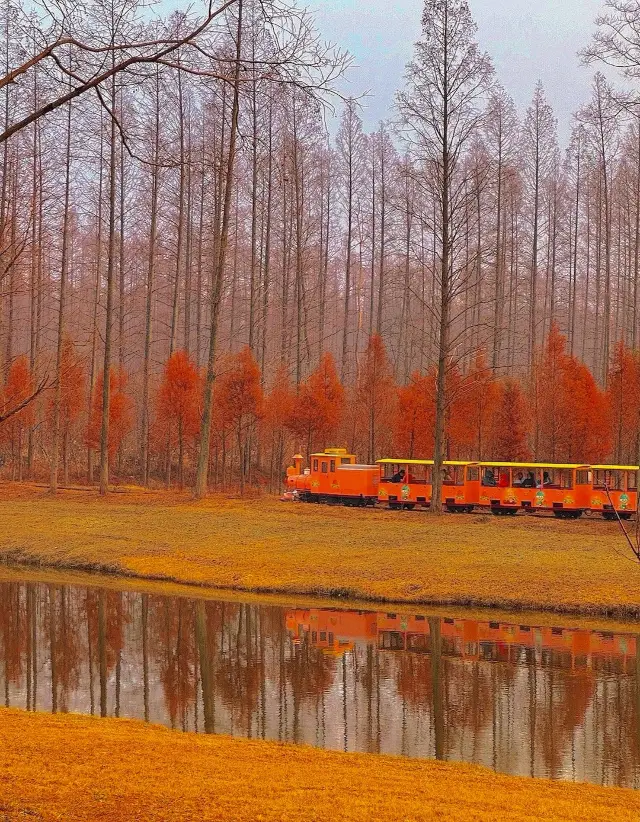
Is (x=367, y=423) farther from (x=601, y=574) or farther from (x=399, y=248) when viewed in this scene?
(x=601, y=574)

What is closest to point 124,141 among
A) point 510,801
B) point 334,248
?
point 510,801

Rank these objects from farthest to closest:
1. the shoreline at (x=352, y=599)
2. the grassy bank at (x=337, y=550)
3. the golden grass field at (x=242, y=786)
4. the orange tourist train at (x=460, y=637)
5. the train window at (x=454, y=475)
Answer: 1. the train window at (x=454, y=475)
2. the grassy bank at (x=337, y=550)
3. the shoreline at (x=352, y=599)
4. the orange tourist train at (x=460, y=637)
5. the golden grass field at (x=242, y=786)

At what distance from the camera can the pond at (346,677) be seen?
11438mm

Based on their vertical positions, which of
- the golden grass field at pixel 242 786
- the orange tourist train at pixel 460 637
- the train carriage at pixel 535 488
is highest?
the train carriage at pixel 535 488

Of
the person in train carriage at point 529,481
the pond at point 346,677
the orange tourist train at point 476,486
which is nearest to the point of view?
the pond at point 346,677

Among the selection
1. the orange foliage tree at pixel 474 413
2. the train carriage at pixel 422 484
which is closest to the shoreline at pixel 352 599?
the train carriage at pixel 422 484

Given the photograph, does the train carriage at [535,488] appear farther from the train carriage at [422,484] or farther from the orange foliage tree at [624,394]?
the orange foliage tree at [624,394]

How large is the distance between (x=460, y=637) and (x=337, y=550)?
26.0 ft

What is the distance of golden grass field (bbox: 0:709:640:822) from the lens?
6.84 m

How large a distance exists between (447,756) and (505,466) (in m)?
24.8

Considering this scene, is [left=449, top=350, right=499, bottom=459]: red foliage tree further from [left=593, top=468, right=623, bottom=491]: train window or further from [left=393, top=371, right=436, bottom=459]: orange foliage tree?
[left=593, top=468, right=623, bottom=491]: train window

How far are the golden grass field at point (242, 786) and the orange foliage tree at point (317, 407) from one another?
31.3m

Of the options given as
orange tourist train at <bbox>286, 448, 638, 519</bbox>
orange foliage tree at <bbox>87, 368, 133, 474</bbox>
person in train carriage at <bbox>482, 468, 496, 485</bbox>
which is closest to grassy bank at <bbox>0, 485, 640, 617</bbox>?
orange tourist train at <bbox>286, 448, 638, 519</bbox>

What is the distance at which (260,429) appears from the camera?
157ft
